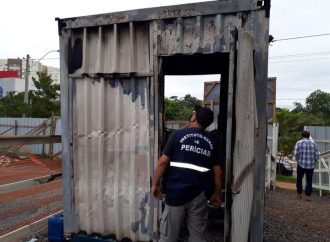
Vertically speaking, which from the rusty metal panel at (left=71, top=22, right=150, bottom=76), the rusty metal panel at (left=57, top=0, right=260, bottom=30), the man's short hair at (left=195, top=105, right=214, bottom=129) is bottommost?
the man's short hair at (left=195, top=105, right=214, bottom=129)

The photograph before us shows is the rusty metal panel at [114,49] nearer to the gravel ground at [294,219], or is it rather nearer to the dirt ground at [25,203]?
the dirt ground at [25,203]

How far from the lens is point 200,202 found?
3660 mm

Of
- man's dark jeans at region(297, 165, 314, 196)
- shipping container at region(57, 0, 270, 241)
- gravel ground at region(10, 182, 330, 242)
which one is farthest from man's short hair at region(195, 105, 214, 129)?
man's dark jeans at region(297, 165, 314, 196)

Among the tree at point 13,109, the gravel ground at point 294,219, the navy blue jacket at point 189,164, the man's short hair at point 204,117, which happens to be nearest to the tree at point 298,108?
the tree at point 13,109

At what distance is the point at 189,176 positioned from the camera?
11.9 ft

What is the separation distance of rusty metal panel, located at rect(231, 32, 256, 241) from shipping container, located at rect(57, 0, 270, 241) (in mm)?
77

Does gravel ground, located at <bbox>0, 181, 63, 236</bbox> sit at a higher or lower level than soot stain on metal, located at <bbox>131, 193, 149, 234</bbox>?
lower

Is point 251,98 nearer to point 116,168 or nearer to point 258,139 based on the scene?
point 258,139

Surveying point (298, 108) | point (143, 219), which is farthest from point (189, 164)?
point (298, 108)

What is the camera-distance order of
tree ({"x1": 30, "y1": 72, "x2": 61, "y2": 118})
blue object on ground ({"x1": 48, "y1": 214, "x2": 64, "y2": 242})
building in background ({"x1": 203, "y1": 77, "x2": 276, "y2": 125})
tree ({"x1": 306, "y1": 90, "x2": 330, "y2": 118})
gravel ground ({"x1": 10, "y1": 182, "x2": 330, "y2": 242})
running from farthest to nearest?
tree ({"x1": 306, "y1": 90, "x2": 330, "y2": 118}), tree ({"x1": 30, "y1": 72, "x2": 61, "y2": 118}), building in background ({"x1": 203, "y1": 77, "x2": 276, "y2": 125}), gravel ground ({"x1": 10, "y1": 182, "x2": 330, "y2": 242}), blue object on ground ({"x1": 48, "y1": 214, "x2": 64, "y2": 242})

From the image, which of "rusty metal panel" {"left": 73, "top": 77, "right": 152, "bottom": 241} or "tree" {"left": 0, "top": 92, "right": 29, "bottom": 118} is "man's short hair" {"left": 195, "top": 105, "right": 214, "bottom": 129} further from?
"tree" {"left": 0, "top": 92, "right": 29, "bottom": 118}

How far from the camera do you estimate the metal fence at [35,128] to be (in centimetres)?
1727

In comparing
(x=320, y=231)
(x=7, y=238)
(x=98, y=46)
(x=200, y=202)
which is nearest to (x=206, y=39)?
(x=98, y=46)

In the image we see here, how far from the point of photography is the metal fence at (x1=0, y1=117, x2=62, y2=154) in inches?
680
